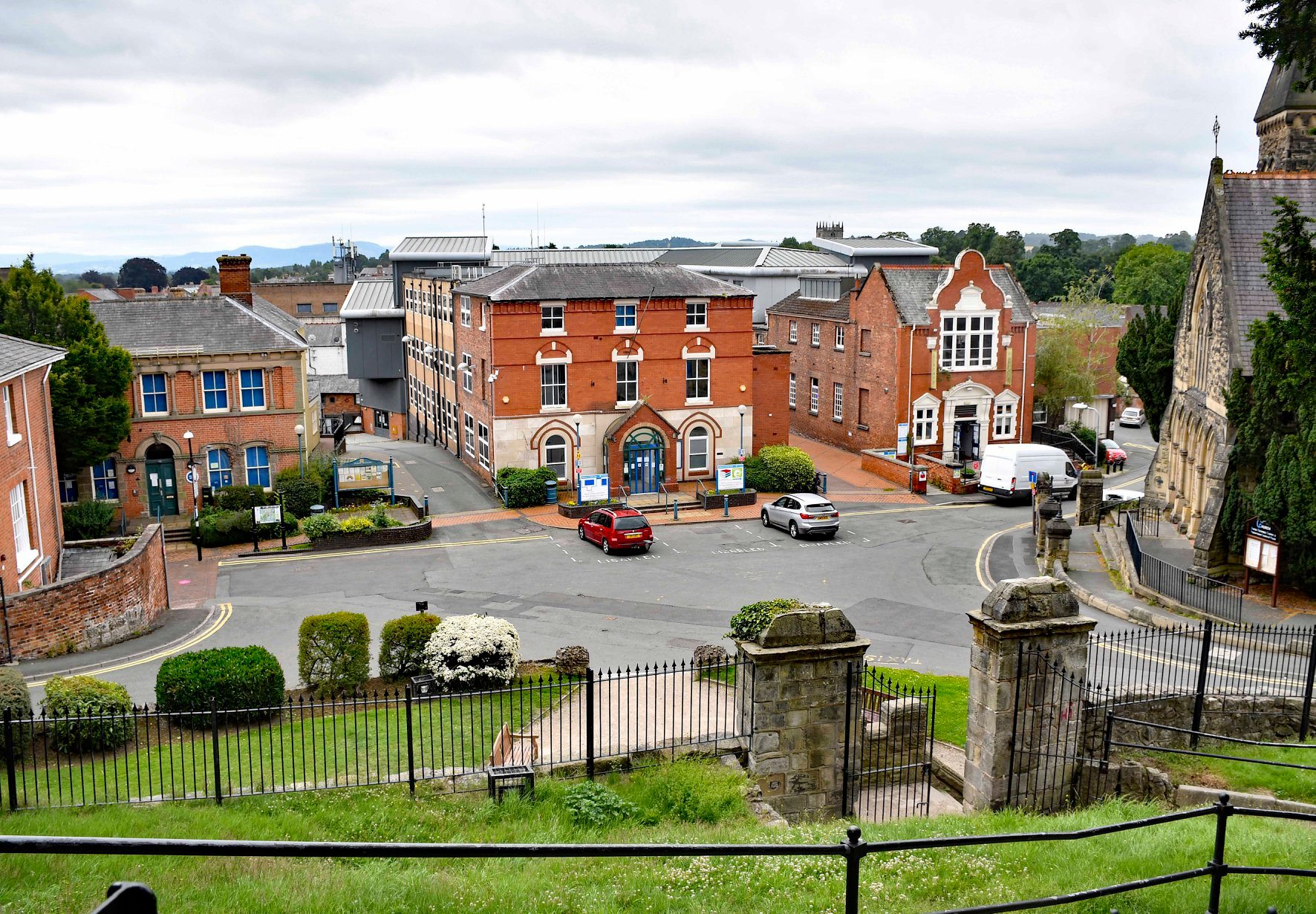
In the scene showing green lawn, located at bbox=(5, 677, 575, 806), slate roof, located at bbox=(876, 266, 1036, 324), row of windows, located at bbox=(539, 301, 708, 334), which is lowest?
green lawn, located at bbox=(5, 677, 575, 806)

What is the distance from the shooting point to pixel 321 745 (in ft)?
A: 52.3

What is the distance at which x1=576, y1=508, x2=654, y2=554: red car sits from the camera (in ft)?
110

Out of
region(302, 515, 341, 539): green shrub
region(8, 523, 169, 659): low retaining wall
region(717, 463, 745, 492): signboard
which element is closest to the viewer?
region(8, 523, 169, 659): low retaining wall

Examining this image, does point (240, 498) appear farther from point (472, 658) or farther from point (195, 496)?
point (472, 658)

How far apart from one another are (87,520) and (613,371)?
20.4 metres

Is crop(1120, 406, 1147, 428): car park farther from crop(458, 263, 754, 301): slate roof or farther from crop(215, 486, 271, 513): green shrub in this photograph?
crop(215, 486, 271, 513): green shrub

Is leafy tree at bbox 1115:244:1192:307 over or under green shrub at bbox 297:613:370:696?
over

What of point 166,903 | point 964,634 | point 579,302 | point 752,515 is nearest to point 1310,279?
point 964,634

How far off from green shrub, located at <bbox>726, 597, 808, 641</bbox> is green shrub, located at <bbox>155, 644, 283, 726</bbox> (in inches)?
319

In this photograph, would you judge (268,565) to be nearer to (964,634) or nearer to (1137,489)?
(964,634)

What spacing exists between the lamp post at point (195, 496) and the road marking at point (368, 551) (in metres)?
1.85

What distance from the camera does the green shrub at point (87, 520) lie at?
3447 cm

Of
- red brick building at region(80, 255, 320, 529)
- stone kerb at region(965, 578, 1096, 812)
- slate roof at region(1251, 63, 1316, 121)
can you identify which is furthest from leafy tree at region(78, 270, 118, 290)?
stone kerb at region(965, 578, 1096, 812)

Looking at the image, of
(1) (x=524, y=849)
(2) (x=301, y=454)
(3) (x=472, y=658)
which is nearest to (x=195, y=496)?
(2) (x=301, y=454)
